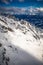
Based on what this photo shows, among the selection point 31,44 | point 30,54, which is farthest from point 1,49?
point 31,44

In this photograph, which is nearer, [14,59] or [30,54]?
[14,59]

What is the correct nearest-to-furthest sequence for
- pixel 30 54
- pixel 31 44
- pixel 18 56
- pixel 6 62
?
pixel 6 62, pixel 18 56, pixel 30 54, pixel 31 44

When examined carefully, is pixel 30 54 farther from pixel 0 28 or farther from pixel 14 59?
pixel 0 28

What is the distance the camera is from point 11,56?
7414 millimetres

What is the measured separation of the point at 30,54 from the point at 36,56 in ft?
1.39

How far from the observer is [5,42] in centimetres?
830

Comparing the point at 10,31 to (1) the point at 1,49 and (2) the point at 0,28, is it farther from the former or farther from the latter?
(1) the point at 1,49

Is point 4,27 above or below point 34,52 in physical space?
above

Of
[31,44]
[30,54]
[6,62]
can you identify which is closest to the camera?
[6,62]

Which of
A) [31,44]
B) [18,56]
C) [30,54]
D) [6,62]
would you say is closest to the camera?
[6,62]

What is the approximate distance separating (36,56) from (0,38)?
270 centimetres

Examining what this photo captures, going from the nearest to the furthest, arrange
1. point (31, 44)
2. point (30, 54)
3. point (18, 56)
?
point (18, 56)
point (30, 54)
point (31, 44)

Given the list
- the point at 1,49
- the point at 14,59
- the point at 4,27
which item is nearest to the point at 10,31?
the point at 4,27

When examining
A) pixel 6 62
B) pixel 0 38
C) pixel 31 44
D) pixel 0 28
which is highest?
pixel 0 28
